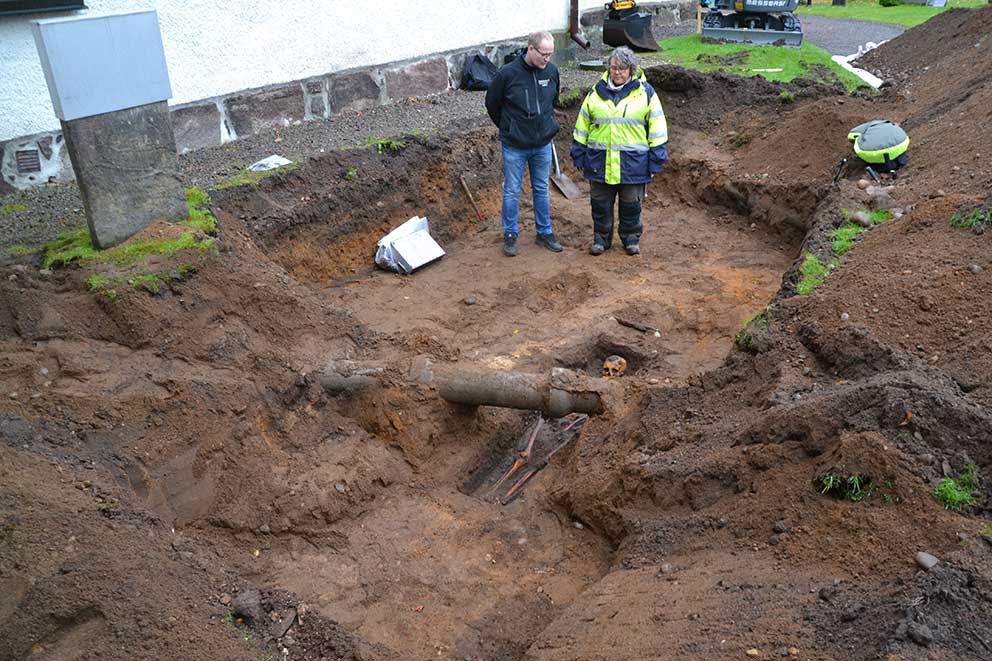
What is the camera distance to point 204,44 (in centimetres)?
870

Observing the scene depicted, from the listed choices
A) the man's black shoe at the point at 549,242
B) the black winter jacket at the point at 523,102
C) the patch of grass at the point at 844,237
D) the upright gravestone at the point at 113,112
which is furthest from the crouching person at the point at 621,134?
the upright gravestone at the point at 113,112

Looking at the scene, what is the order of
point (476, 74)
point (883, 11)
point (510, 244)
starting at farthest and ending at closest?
point (883, 11), point (476, 74), point (510, 244)

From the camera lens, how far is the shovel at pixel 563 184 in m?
10.5

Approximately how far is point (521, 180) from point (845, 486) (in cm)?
566

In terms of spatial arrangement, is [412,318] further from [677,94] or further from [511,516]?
[677,94]

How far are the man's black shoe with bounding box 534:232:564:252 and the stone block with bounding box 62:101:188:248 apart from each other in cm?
412

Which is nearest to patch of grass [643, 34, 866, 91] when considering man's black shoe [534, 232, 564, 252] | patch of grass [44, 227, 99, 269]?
man's black shoe [534, 232, 564, 252]

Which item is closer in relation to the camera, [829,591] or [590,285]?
[829,591]

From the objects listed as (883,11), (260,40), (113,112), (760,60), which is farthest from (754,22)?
(113,112)

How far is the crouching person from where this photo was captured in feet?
25.8

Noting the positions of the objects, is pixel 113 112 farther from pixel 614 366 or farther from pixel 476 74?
pixel 476 74

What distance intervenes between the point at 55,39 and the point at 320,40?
15.1ft

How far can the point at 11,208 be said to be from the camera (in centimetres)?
711

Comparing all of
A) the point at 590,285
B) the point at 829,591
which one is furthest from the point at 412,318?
the point at 829,591
